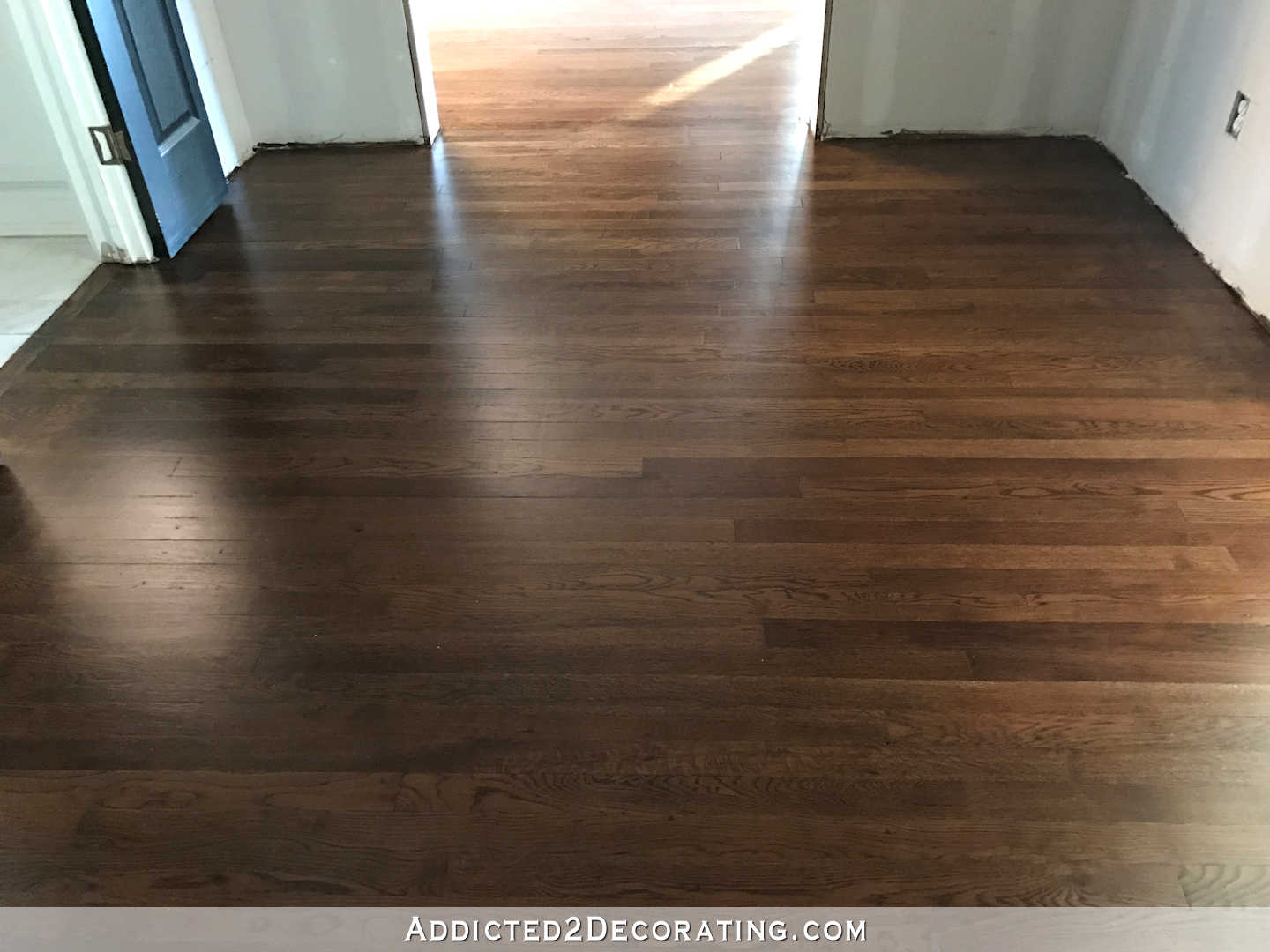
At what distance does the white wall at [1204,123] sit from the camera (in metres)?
2.63

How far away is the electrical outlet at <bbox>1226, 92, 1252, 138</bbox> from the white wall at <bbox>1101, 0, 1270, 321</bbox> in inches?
0.8

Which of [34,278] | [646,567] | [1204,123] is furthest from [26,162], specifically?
[1204,123]

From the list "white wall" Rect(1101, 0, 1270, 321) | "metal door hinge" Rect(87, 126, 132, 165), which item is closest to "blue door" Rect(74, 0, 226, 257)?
"metal door hinge" Rect(87, 126, 132, 165)

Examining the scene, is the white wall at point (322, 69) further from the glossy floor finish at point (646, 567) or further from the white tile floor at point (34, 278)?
the white tile floor at point (34, 278)

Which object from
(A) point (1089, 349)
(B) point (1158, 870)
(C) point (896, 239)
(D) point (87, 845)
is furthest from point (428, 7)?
(B) point (1158, 870)

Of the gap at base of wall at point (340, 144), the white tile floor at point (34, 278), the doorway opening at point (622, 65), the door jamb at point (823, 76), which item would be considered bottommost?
the doorway opening at point (622, 65)

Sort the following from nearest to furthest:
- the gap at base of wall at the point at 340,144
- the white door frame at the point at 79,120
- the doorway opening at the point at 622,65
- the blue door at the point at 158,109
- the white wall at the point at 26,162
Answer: the white door frame at the point at 79,120 → the blue door at the point at 158,109 → the white wall at the point at 26,162 → the gap at base of wall at the point at 340,144 → the doorway opening at the point at 622,65

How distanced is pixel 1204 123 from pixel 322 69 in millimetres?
3136

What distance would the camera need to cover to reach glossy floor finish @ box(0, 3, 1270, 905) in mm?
1438

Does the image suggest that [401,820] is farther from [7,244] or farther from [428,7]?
[428,7]

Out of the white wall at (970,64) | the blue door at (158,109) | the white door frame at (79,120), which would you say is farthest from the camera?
the white wall at (970,64)

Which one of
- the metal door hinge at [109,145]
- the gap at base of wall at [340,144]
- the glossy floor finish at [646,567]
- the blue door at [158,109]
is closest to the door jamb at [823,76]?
the glossy floor finish at [646,567]

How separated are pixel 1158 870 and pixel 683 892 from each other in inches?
27.0

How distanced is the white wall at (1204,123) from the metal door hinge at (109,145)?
323 centimetres
